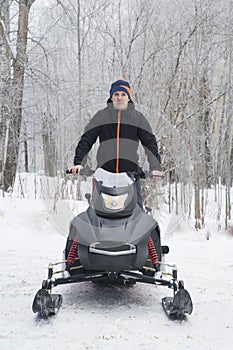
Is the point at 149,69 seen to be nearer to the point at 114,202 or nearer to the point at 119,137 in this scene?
the point at 119,137

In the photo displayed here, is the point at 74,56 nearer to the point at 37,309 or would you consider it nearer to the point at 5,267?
the point at 5,267

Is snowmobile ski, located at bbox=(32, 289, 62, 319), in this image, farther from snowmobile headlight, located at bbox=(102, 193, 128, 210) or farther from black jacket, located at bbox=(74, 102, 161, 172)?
black jacket, located at bbox=(74, 102, 161, 172)

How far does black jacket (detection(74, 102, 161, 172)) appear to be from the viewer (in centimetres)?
366

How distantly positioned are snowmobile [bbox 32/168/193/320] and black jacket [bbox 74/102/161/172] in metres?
0.20

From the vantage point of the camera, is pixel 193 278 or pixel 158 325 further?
pixel 193 278

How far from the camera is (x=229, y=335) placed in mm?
2754

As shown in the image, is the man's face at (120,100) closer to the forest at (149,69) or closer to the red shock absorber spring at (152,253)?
the red shock absorber spring at (152,253)

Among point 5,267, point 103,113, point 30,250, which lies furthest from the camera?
point 30,250

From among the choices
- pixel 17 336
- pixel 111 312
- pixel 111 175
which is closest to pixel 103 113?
pixel 111 175

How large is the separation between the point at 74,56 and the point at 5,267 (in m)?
10.2

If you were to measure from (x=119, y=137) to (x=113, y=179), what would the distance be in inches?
18.3

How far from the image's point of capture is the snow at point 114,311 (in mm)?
2625

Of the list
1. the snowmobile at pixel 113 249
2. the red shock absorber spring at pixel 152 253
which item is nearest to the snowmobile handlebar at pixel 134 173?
the snowmobile at pixel 113 249

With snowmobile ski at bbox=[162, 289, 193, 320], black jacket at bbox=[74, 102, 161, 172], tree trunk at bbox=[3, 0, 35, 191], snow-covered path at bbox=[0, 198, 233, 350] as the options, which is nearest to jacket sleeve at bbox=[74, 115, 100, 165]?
black jacket at bbox=[74, 102, 161, 172]
